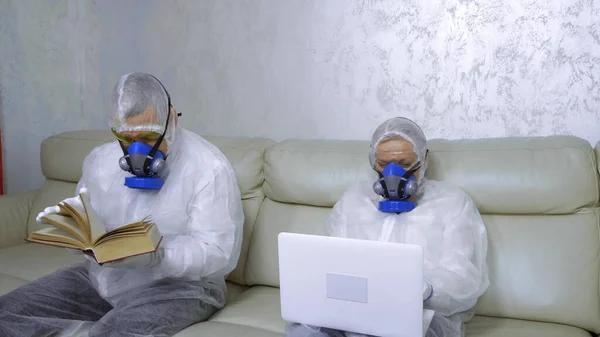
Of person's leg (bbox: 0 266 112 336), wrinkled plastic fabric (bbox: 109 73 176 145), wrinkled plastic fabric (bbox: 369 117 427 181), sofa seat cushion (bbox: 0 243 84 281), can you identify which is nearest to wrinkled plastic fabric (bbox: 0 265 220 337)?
person's leg (bbox: 0 266 112 336)

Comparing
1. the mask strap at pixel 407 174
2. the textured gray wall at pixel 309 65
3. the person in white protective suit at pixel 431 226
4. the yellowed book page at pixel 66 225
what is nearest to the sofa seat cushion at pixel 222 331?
the person in white protective suit at pixel 431 226

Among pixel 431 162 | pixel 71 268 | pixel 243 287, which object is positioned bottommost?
pixel 243 287

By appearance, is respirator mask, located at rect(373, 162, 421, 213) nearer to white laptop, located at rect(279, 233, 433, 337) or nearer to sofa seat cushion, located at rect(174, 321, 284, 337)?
white laptop, located at rect(279, 233, 433, 337)

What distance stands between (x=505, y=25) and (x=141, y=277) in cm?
166

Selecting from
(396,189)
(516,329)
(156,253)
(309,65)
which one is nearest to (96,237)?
(156,253)

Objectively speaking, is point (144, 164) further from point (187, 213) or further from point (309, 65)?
point (309, 65)

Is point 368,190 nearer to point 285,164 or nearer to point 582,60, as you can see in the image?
point 285,164

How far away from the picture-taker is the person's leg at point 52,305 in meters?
1.85

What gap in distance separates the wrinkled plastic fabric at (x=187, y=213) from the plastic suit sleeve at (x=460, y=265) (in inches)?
27.5

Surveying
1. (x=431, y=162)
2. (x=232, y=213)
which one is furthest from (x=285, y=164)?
(x=431, y=162)

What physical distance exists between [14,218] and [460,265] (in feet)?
7.10

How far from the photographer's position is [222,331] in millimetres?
1912

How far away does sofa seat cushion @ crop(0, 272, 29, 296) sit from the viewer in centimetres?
225

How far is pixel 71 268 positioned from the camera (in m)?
2.19
